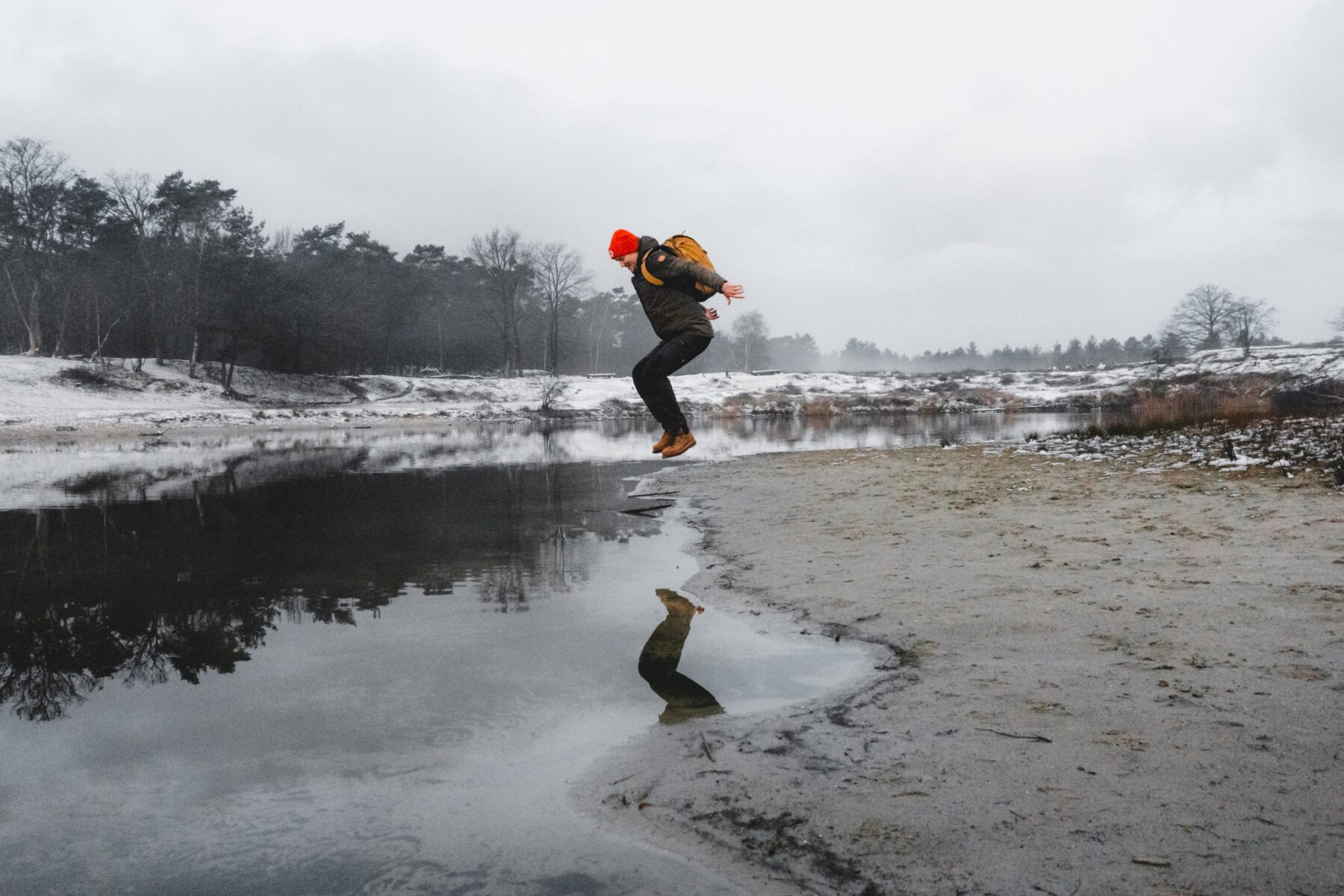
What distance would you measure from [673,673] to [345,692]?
1428mm

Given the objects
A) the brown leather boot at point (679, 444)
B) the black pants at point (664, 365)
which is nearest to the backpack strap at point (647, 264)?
the black pants at point (664, 365)

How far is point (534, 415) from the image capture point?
46.0 metres

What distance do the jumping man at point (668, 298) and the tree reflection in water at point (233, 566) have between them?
1702 millimetres

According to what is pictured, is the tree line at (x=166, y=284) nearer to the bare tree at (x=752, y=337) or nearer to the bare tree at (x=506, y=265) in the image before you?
the bare tree at (x=506, y=265)

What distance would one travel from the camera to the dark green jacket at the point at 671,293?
5930 mm

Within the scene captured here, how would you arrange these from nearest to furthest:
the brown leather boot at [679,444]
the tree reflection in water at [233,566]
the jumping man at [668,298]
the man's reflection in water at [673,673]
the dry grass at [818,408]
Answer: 1. the man's reflection in water at [673,673]
2. the tree reflection in water at [233,566]
3. the jumping man at [668,298]
4. the brown leather boot at [679,444]
5. the dry grass at [818,408]

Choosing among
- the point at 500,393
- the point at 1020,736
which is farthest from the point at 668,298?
the point at 500,393

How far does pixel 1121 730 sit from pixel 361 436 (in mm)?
27869

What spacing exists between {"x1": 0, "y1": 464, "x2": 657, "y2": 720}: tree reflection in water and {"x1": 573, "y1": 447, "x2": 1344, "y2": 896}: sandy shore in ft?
6.56

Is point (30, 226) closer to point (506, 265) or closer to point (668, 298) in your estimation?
point (506, 265)

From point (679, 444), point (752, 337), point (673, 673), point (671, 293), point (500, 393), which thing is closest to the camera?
point (673, 673)

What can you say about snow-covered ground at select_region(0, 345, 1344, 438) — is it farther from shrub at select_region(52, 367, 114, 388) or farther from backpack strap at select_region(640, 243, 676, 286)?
backpack strap at select_region(640, 243, 676, 286)

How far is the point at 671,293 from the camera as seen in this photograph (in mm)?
6086

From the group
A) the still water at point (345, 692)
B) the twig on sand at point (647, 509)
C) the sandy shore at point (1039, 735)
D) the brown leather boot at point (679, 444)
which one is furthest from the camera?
the twig on sand at point (647, 509)
